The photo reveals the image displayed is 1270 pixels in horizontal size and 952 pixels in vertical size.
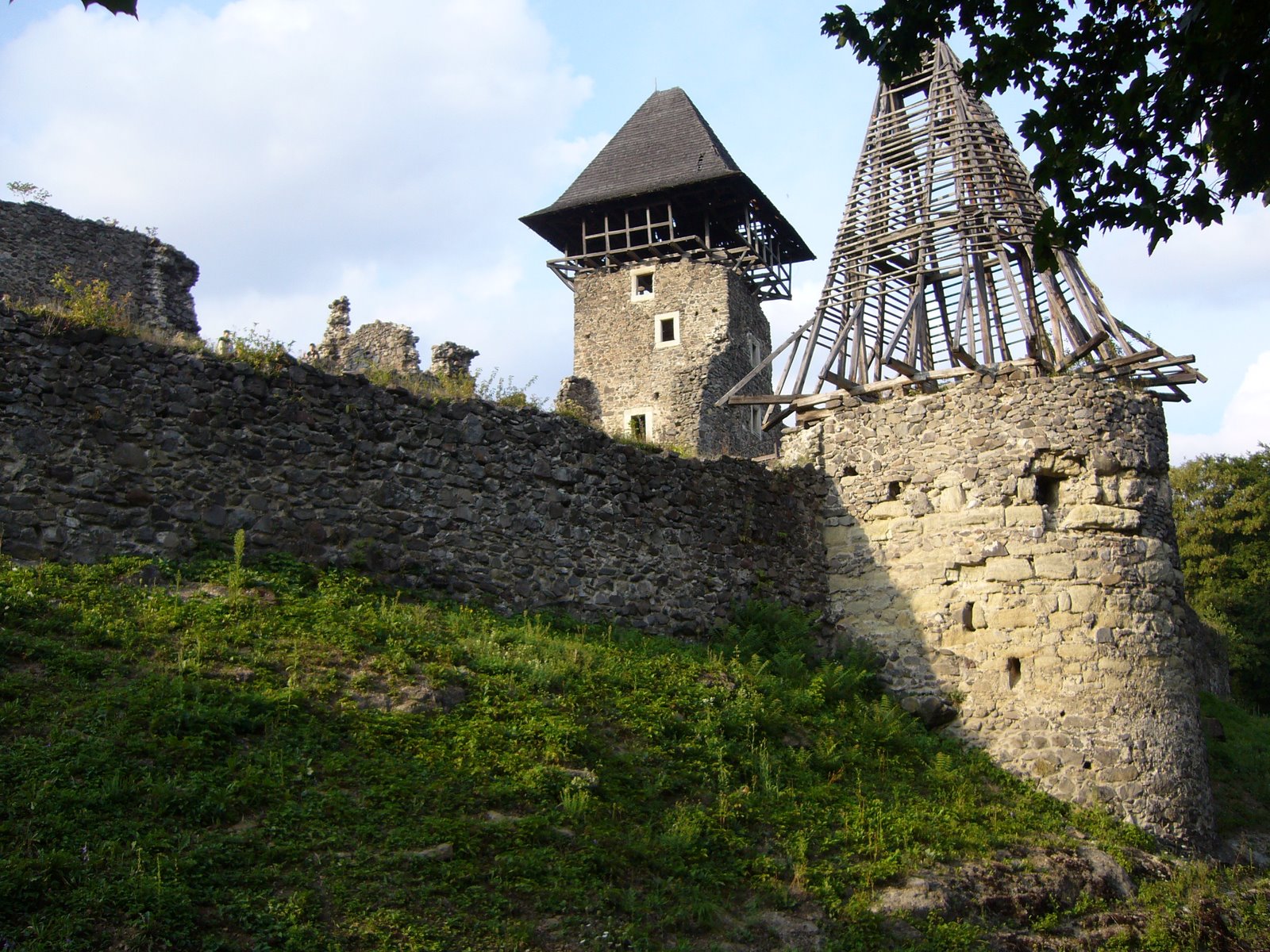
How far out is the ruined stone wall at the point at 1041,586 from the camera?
37.3ft

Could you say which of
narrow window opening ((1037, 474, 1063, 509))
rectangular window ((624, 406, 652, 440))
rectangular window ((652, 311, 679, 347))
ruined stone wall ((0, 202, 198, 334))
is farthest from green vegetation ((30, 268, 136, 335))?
rectangular window ((652, 311, 679, 347))

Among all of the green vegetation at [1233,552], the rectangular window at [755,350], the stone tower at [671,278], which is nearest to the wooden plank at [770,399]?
the stone tower at [671,278]

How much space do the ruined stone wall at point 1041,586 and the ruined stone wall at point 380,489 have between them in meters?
1.10

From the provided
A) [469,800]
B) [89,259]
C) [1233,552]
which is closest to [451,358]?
[89,259]

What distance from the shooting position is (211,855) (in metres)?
6.24

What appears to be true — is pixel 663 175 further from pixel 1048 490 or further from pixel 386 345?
pixel 1048 490

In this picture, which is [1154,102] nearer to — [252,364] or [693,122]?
A: [252,364]

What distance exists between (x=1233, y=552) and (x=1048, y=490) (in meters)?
19.3

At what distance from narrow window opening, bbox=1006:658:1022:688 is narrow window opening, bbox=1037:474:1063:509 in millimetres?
1721

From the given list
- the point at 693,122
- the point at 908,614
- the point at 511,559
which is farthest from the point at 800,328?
the point at 693,122

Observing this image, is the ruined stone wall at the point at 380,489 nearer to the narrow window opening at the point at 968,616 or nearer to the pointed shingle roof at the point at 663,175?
the narrow window opening at the point at 968,616

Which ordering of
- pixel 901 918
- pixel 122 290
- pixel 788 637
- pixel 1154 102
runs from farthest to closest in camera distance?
1. pixel 122 290
2. pixel 788 637
3. pixel 901 918
4. pixel 1154 102

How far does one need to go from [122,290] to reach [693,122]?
19355 millimetres

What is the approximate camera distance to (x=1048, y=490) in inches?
492
